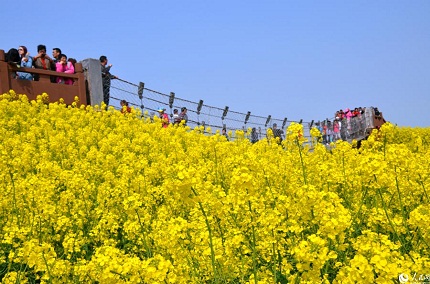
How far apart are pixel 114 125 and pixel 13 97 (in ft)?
8.16

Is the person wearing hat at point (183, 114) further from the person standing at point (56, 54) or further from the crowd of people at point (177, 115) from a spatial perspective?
the person standing at point (56, 54)

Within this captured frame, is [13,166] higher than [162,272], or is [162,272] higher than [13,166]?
[13,166]

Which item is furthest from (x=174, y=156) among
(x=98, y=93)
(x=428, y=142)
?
(x=428, y=142)

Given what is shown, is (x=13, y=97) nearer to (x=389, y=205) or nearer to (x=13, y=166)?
(x=13, y=166)

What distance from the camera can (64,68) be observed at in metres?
12.5

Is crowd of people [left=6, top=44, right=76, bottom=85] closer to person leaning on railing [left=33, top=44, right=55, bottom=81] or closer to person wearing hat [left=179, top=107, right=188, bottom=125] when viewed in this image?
person leaning on railing [left=33, top=44, right=55, bottom=81]

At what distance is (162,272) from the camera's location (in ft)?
6.90

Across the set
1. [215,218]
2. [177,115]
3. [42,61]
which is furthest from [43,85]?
[215,218]

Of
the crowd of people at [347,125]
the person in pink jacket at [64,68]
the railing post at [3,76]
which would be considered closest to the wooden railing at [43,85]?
the railing post at [3,76]

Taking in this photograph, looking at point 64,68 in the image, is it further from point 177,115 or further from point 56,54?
point 177,115

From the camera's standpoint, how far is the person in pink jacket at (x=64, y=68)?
40.7ft

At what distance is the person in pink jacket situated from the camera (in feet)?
40.7

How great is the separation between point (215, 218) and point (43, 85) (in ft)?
31.6

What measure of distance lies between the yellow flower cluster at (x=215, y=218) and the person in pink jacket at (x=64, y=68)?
457 centimetres
